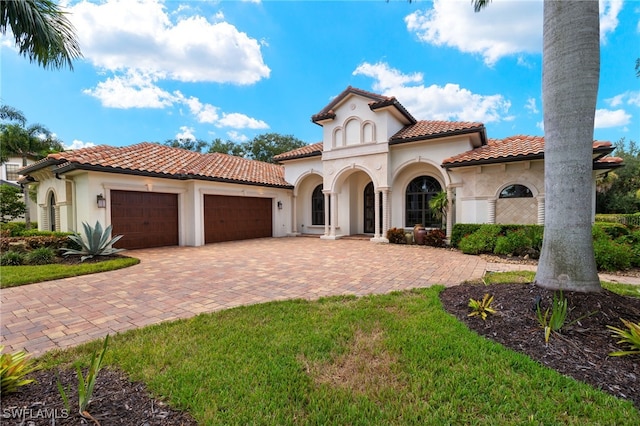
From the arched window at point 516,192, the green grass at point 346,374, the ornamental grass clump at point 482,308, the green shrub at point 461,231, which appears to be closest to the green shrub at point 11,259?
the green grass at point 346,374

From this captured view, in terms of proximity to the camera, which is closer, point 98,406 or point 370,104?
point 98,406

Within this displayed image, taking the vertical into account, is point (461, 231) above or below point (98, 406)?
above

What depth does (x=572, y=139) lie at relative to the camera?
369cm

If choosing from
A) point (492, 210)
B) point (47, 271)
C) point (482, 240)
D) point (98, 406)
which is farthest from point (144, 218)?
point (492, 210)

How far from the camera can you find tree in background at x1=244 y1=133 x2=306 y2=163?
127ft

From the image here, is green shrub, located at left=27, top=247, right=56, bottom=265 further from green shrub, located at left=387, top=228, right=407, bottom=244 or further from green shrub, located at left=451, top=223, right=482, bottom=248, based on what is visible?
green shrub, located at left=451, top=223, right=482, bottom=248

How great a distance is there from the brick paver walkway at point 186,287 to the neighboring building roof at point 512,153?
420 cm

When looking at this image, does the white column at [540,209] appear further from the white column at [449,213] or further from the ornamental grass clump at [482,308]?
the ornamental grass clump at [482,308]

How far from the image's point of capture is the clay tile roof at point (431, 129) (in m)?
11.9

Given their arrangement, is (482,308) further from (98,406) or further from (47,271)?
(47,271)

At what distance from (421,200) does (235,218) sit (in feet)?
33.4

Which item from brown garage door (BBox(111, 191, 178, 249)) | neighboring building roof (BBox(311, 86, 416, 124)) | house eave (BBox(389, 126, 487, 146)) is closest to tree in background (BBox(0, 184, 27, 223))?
brown garage door (BBox(111, 191, 178, 249))

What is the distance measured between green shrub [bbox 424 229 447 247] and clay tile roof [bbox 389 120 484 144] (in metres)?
4.48

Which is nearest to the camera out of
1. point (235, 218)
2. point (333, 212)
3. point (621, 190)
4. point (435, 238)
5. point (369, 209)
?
point (435, 238)
